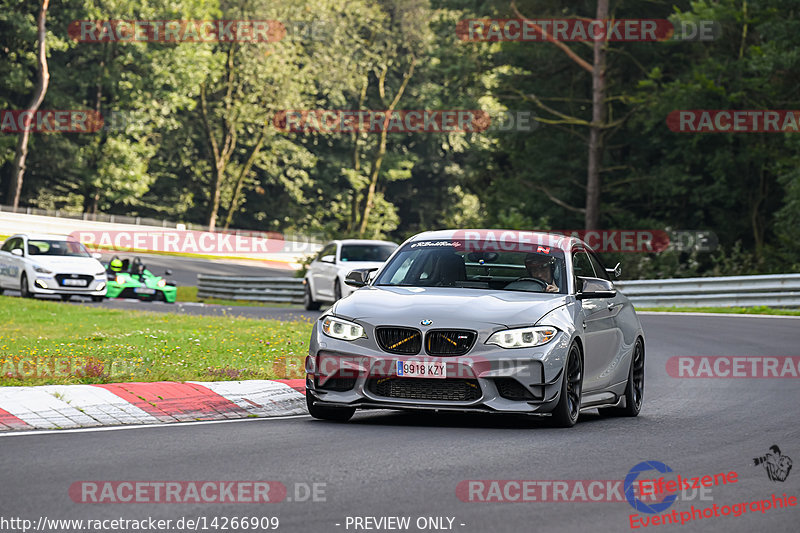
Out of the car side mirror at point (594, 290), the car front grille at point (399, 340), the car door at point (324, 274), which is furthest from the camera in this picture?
the car door at point (324, 274)

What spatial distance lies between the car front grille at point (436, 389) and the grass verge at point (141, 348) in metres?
3.15

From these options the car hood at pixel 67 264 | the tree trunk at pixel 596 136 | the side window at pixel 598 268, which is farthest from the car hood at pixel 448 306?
the tree trunk at pixel 596 136

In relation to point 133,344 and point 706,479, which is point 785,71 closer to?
point 133,344

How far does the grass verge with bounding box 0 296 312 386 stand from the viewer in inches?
498

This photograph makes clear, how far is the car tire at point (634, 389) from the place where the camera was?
11953mm

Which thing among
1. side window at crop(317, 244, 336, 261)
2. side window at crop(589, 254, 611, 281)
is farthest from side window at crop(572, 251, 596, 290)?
side window at crop(317, 244, 336, 261)

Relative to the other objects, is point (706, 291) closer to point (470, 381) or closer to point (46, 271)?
point (46, 271)

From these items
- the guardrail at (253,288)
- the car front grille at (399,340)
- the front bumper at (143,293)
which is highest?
the car front grille at (399,340)

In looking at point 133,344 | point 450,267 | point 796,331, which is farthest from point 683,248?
point 450,267

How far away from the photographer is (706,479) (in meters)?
7.93

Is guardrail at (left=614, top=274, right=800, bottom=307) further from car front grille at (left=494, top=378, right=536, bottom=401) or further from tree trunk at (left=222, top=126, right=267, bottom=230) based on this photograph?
tree trunk at (left=222, top=126, right=267, bottom=230)

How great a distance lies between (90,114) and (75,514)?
236 feet

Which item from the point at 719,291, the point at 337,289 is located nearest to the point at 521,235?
the point at 337,289

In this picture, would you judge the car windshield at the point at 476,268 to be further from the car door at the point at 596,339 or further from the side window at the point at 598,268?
the side window at the point at 598,268
